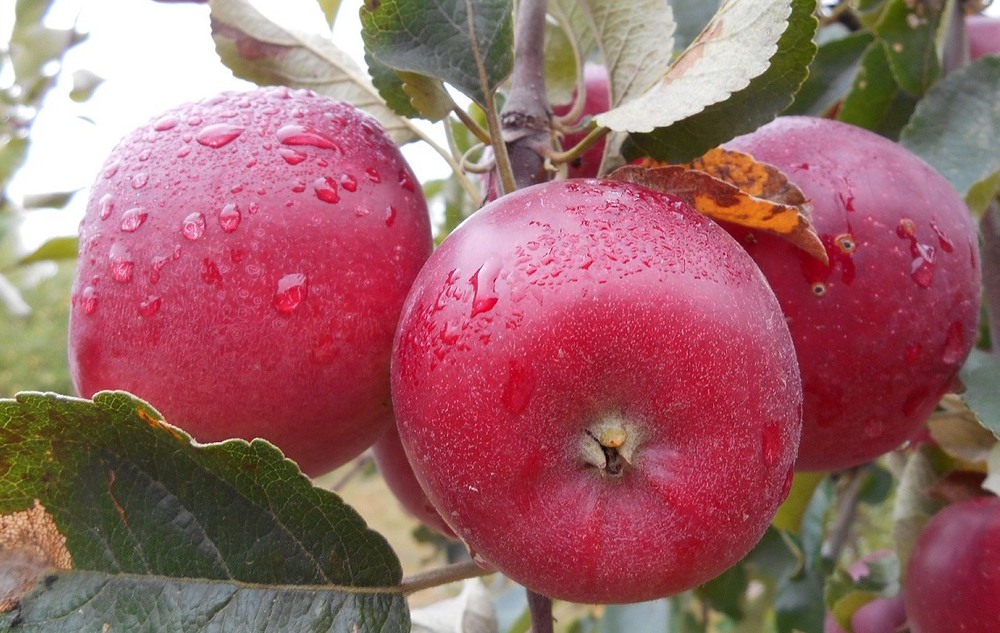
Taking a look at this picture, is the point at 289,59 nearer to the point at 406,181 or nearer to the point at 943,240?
the point at 406,181

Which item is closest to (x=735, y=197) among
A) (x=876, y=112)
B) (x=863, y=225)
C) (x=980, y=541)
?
(x=863, y=225)

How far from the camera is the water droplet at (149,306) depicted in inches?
24.3

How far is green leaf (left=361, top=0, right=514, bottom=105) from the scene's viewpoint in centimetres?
67

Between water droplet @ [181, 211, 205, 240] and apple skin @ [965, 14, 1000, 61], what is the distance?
106cm

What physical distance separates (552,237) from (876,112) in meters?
0.71

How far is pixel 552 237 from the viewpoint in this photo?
52 cm

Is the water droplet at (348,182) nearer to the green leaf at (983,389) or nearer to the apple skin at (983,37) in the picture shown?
the green leaf at (983,389)

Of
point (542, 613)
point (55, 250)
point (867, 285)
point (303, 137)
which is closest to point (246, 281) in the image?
point (303, 137)

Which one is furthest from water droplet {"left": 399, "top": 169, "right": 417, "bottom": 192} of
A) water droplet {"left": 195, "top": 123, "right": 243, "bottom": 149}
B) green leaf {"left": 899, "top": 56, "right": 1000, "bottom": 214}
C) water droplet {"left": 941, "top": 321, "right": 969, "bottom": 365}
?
green leaf {"left": 899, "top": 56, "right": 1000, "bottom": 214}

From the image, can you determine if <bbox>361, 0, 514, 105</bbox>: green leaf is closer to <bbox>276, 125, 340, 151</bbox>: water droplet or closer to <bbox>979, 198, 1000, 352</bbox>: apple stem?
<bbox>276, 125, 340, 151</bbox>: water droplet

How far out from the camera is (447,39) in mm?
682

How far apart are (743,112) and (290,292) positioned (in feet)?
1.20

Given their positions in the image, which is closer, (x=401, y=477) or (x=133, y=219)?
(x=133, y=219)

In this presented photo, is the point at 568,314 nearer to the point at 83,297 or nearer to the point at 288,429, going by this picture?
the point at 288,429
